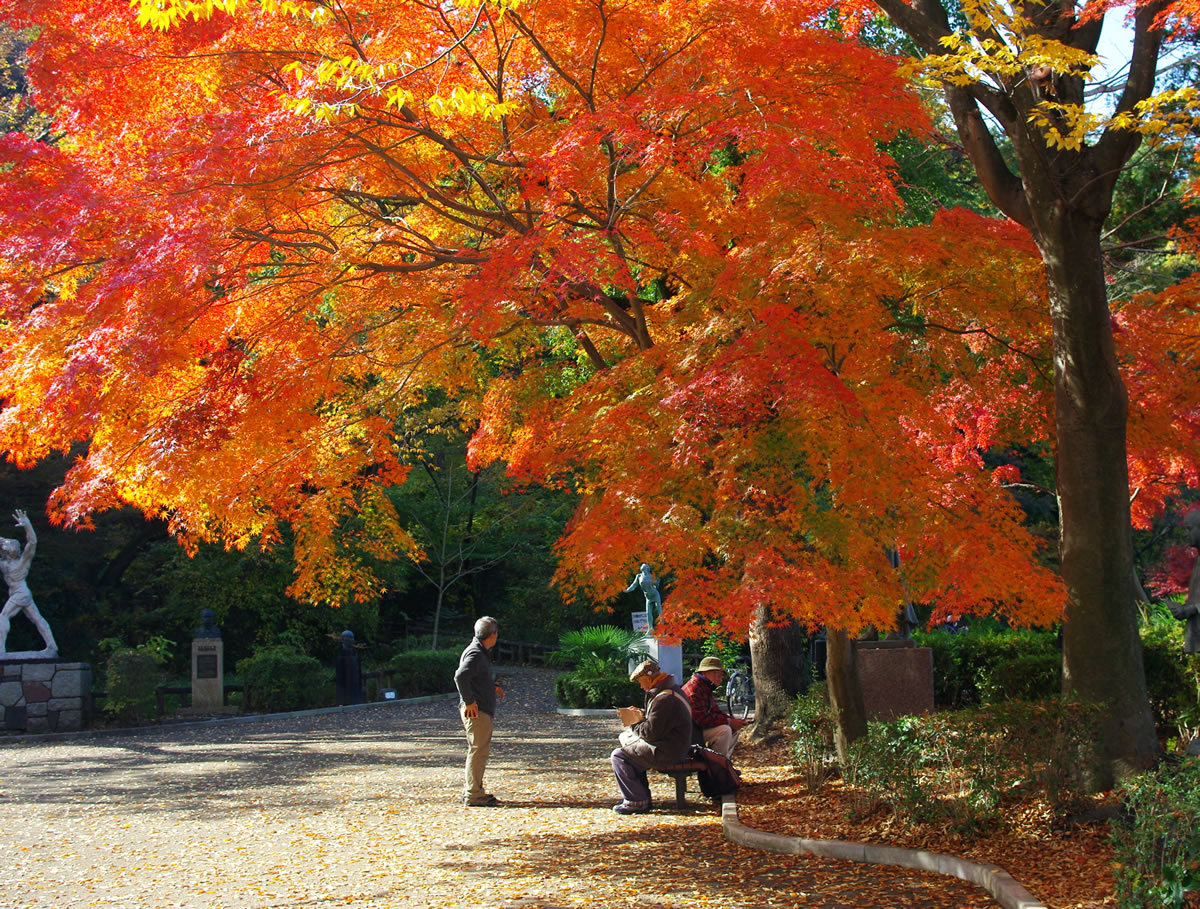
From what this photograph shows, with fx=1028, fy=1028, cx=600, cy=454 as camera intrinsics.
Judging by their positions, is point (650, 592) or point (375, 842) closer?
point (375, 842)

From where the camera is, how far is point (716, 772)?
8.02 meters

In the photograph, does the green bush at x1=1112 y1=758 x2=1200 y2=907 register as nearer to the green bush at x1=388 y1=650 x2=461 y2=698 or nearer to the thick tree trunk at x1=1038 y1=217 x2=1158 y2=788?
the thick tree trunk at x1=1038 y1=217 x2=1158 y2=788

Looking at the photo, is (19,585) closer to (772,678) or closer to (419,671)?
(419,671)

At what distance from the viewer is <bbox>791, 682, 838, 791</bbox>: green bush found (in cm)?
825

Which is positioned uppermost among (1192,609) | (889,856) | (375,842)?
(1192,609)

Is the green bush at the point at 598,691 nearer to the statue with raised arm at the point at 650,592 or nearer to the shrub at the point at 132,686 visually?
the statue with raised arm at the point at 650,592

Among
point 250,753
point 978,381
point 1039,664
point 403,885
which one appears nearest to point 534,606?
point 250,753

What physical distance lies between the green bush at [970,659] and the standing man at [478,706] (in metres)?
6.58

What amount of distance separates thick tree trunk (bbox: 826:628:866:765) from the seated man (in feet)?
3.02

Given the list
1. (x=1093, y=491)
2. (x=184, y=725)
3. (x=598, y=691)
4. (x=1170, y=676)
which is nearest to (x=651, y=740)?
(x=1093, y=491)

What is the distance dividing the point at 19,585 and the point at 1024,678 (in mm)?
15360

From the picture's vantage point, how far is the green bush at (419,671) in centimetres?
2186

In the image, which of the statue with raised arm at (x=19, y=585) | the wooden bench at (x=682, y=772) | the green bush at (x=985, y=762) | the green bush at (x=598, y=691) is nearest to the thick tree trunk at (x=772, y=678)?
the wooden bench at (x=682, y=772)

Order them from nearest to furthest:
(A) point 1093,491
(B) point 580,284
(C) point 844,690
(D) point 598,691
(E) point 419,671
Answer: (A) point 1093,491, (C) point 844,690, (B) point 580,284, (D) point 598,691, (E) point 419,671
